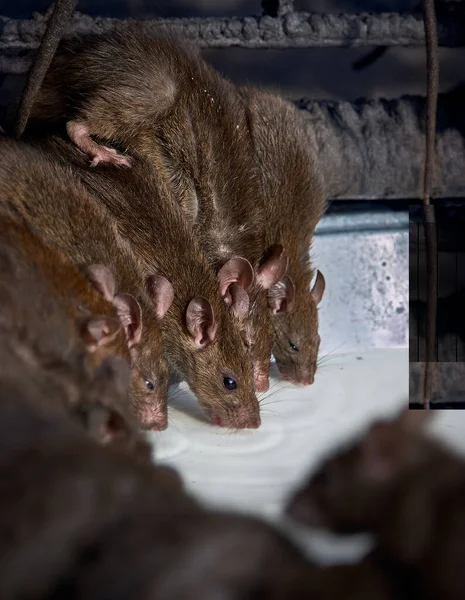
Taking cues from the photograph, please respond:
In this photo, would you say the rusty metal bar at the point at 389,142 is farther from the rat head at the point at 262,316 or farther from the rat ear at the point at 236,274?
the rat ear at the point at 236,274

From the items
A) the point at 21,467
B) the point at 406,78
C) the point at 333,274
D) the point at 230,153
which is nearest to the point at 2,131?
the point at 230,153

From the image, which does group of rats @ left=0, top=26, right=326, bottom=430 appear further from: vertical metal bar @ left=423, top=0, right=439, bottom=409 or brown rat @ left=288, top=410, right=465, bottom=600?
→ brown rat @ left=288, top=410, right=465, bottom=600

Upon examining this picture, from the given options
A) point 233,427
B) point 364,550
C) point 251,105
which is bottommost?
point 233,427

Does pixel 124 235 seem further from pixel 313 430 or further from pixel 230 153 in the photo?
pixel 313 430

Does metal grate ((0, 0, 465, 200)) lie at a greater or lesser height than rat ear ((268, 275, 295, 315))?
greater

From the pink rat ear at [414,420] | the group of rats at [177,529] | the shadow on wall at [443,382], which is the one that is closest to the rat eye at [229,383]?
the shadow on wall at [443,382]

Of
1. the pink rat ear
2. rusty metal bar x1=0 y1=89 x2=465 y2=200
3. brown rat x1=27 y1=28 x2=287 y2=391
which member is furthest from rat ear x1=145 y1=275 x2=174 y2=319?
the pink rat ear
